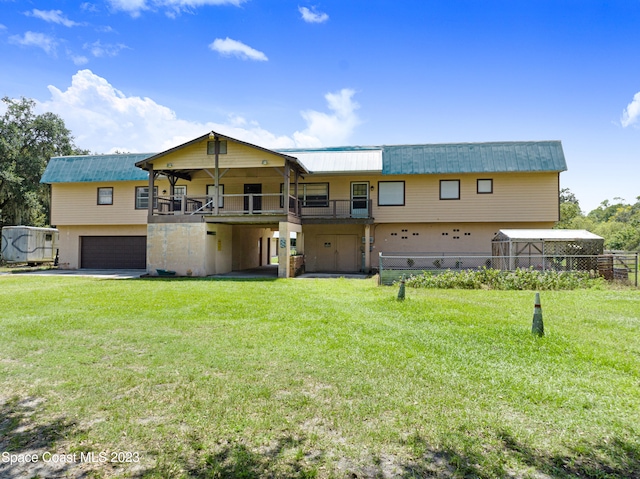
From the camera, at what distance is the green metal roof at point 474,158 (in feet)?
68.3

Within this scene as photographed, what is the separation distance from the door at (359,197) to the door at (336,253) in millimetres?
1582

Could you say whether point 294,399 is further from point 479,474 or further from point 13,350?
point 13,350

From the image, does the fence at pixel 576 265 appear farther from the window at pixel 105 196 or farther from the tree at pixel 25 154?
the tree at pixel 25 154

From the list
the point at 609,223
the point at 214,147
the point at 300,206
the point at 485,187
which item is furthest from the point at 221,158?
the point at 609,223

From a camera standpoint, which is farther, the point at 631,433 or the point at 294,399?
the point at 294,399

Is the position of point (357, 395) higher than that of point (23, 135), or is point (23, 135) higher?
point (23, 135)

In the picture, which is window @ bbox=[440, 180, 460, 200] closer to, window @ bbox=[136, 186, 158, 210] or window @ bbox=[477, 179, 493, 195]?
window @ bbox=[477, 179, 493, 195]

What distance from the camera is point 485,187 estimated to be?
21.8 m

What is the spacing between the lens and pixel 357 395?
4418 millimetres

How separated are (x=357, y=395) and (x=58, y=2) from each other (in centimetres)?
1239

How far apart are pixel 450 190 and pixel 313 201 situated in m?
7.66

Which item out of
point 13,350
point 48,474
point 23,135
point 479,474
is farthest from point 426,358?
point 23,135

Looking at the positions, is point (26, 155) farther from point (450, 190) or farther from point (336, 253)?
point (450, 190)

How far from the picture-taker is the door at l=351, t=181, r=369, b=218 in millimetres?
22453
